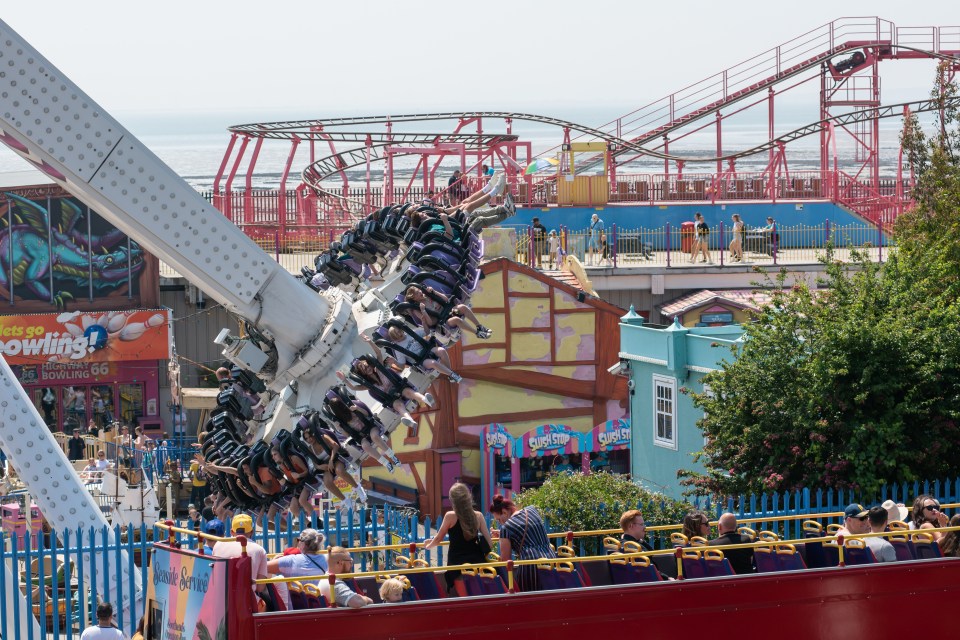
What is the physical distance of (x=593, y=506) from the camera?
1723 centimetres

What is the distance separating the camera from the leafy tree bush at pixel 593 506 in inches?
672

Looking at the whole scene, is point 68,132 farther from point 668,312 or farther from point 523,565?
point 668,312

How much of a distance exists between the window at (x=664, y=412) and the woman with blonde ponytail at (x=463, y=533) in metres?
13.4

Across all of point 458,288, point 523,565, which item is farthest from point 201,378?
point 523,565

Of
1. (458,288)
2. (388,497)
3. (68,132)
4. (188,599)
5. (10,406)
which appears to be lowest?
(388,497)

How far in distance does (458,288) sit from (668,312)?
69.5 feet

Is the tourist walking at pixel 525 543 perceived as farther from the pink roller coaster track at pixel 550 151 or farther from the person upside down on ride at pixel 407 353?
the pink roller coaster track at pixel 550 151

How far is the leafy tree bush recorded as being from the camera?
1708cm

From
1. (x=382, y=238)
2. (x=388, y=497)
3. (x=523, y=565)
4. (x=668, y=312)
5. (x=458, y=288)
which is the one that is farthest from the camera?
(x=668, y=312)

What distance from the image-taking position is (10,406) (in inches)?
554

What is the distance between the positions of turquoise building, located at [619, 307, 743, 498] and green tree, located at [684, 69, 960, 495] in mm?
4000

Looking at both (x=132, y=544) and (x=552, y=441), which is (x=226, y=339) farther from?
(x=552, y=441)

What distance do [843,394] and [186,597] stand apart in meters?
9.55

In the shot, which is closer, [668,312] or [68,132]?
[68,132]
